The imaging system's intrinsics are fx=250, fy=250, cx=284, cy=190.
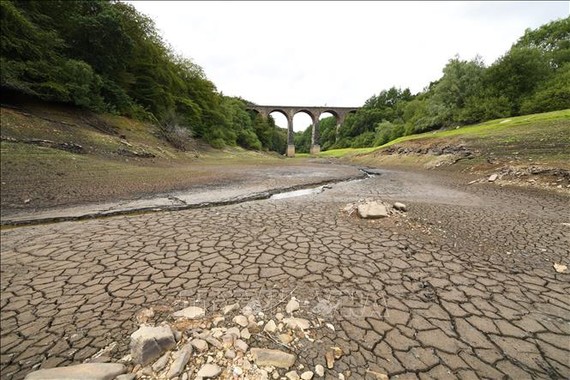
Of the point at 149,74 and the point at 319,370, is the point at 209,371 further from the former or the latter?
the point at 149,74

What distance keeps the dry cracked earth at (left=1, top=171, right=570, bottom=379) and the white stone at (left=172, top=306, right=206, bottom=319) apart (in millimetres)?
141

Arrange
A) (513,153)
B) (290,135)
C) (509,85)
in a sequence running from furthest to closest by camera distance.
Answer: (290,135), (509,85), (513,153)

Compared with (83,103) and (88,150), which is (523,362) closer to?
(88,150)

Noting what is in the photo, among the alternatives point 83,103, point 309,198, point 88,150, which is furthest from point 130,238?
point 83,103

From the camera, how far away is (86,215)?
580 centimetres

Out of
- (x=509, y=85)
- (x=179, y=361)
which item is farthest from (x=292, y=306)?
(x=509, y=85)

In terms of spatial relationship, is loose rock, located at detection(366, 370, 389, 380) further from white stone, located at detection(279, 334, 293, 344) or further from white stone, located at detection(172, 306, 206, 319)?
white stone, located at detection(172, 306, 206, 319)

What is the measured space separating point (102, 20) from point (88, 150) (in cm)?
1072

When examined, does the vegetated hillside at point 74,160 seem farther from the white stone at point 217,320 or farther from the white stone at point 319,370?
the white stone at point 319,370

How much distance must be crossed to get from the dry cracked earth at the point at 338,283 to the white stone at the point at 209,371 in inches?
25.4

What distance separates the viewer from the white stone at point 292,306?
8.24ft

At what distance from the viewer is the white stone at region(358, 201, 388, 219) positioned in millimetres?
5243

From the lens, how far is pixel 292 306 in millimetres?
2572

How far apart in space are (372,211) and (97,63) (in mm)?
22647
